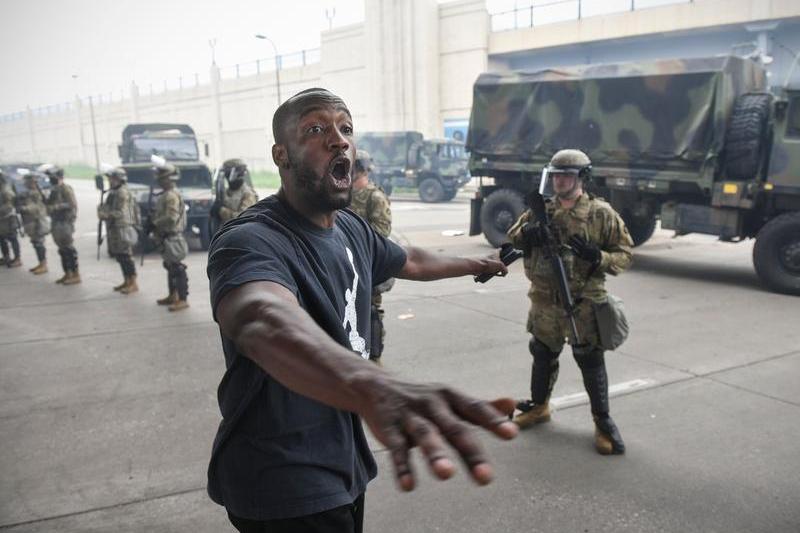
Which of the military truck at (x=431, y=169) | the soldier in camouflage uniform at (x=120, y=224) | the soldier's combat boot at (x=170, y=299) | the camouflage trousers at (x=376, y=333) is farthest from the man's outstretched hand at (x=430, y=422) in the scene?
the military truck at (x=431, y=169)

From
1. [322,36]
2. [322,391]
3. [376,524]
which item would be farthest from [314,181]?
[322,36]

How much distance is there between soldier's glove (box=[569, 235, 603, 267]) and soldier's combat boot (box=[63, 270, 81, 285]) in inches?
325

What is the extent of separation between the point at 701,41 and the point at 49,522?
27450 mm

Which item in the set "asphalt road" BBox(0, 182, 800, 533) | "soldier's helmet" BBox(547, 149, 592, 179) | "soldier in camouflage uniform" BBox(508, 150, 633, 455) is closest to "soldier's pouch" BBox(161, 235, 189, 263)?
"asphalt road" BBox(0, 182, 800, 533)

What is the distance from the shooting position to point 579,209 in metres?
4.00

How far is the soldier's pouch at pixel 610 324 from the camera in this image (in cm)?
379

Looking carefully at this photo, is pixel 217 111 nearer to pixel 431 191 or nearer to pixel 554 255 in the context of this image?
pixel 431 191

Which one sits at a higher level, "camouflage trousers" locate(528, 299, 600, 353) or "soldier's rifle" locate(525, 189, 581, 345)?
"soldier's rifle" locate(525, 189, 581, 345)

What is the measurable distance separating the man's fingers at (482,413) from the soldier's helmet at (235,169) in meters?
7.77

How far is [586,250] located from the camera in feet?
12.4

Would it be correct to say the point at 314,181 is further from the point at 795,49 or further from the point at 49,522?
the point at 795,49

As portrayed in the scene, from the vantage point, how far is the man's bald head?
169 cm

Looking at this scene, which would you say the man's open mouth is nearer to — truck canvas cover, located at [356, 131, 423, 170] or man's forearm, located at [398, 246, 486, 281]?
man's forearm, located at [398, 246, 486, 281]

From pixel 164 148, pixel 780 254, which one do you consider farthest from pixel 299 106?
pixel 164 148
